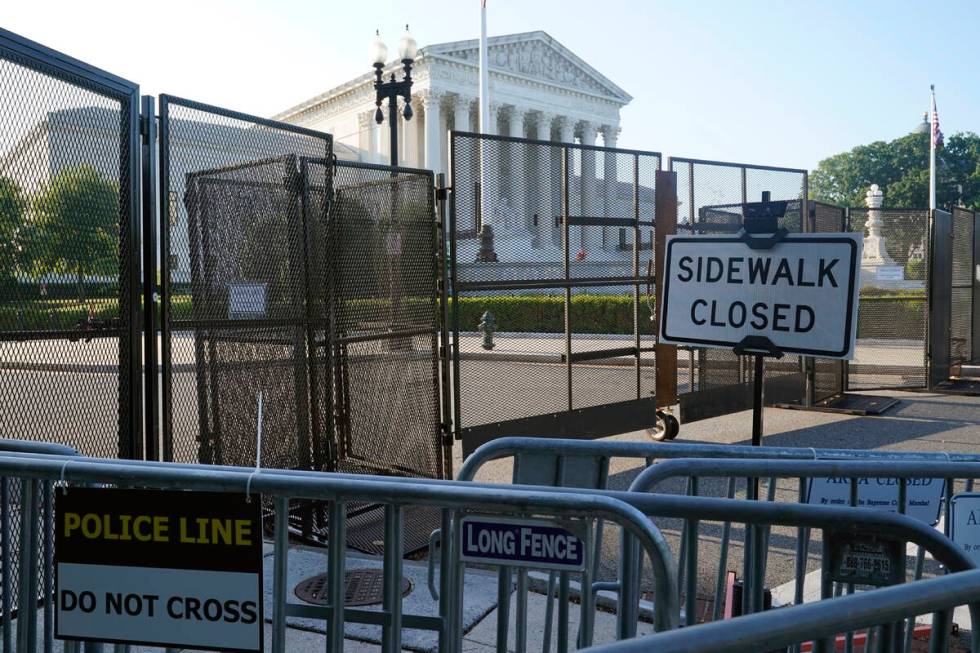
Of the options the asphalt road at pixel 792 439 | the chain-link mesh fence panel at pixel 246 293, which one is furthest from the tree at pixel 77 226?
the asphalt road at pixel 792 439

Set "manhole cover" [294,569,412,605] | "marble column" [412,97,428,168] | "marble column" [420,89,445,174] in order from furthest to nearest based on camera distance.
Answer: "marble column" [412,97,428,168] → "marble column" [420,89,445,174] → "manhole cover" [294,569,412,605]

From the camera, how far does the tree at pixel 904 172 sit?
316 feet

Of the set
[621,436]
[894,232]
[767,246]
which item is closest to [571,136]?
[894,232]

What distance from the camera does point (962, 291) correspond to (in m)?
16.8

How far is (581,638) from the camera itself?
114 inches

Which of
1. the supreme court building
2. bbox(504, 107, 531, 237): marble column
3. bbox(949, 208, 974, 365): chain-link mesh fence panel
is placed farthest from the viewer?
the supreme court building

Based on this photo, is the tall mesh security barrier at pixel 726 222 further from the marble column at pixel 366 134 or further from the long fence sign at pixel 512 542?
the marble column at pixel 366 134

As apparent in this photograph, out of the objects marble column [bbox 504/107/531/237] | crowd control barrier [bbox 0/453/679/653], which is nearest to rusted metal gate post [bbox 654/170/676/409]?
marble column [bbox 504/107/531/237]

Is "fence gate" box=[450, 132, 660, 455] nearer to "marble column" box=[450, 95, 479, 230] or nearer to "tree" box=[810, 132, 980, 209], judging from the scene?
"marble column" box=[450, 95, 479, 230]

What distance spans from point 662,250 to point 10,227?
685 cm

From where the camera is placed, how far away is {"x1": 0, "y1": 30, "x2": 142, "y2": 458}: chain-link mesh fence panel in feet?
13.5

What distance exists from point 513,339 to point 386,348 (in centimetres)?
708

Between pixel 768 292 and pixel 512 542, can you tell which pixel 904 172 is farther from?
pixel 512 542

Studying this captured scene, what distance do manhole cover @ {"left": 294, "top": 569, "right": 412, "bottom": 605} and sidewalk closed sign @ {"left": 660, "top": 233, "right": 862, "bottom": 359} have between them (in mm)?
2076
